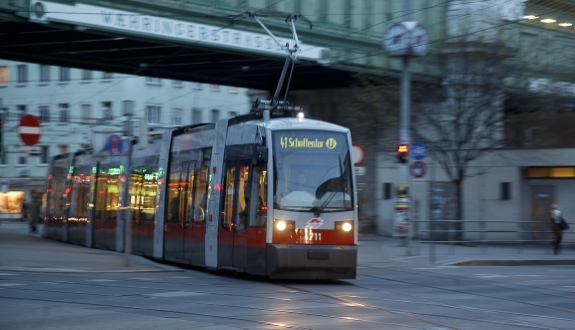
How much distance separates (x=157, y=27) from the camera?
28.7 m

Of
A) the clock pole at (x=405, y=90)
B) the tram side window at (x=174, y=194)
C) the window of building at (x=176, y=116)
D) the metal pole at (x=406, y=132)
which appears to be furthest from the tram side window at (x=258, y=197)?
the window of building at (x=176, y=116)

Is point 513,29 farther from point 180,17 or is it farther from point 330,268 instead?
point 330,268

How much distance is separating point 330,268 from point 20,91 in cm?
5554

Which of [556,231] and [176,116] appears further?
[176,116]

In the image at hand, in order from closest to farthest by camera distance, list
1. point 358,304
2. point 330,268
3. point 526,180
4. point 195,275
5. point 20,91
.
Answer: point 358,304 < point 330,268 < point 195,275 < point 526,180 < point 20,91

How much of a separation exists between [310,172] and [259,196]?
1029 mm

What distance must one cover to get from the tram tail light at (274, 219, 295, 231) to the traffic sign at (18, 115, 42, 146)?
605 cm

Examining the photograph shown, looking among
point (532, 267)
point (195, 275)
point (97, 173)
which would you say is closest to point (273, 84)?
point (97, 173)

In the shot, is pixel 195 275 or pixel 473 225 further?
pixel 473 225

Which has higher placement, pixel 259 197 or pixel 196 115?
pixel 196 115

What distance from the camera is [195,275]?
18.1m

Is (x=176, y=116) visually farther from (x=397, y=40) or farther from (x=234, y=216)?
(x=234, y=216)

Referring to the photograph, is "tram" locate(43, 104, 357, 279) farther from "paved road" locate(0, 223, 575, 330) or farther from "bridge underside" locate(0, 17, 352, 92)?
"bridge underside" locate(0, 17, 352, 92)

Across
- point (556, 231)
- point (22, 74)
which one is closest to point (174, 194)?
point (556, 231)
